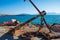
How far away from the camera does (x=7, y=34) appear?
579 inches

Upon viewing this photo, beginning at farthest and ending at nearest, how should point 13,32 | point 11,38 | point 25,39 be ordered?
point 13,32
point 11,38
point 25,39

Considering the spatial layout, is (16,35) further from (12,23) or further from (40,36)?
(12,23)

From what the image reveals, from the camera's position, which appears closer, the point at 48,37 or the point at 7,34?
the point at 48,37

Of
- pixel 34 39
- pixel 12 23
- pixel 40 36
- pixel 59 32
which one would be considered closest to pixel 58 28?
pixel 59 32

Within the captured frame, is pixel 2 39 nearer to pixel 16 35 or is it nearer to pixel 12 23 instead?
pixel 16 35

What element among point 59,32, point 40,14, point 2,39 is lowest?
point 59,32

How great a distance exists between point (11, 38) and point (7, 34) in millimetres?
1404

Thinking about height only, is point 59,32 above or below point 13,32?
below

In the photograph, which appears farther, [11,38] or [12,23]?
[12,23]

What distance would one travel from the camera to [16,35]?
558 inches

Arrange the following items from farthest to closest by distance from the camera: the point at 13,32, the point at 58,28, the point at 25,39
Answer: the point at 58,28 < the point at 13,32 < the point at 25,39

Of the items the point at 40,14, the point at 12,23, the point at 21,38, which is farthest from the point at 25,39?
the point at 12,23

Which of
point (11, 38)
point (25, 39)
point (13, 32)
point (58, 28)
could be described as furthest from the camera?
point (58, 28)

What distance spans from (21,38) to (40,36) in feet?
5.59
